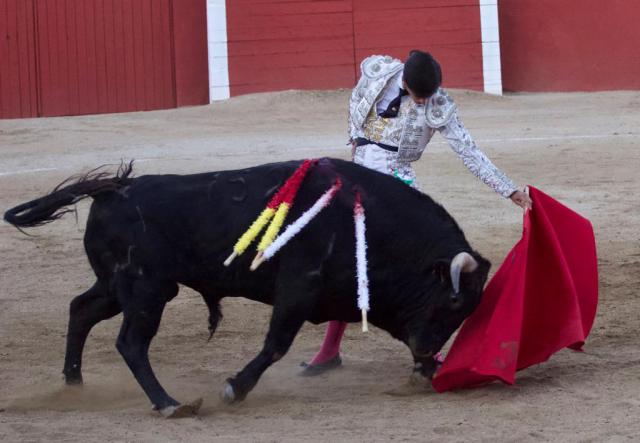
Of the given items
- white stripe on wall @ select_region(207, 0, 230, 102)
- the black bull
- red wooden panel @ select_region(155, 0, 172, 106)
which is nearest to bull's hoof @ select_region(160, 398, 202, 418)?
the black bull

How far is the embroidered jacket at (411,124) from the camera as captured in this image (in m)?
4.31

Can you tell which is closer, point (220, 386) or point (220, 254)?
point (220, 254)

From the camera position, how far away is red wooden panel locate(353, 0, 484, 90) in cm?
1250

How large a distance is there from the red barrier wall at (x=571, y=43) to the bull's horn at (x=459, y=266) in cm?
925

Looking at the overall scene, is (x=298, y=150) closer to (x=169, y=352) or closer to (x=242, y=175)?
(x=169, y=352)

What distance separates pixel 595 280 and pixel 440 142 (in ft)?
18.1

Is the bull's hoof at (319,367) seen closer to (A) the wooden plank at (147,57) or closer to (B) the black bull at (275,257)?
(B) the black bull at (275,257)

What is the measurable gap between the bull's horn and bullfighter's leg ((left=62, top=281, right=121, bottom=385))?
120cm

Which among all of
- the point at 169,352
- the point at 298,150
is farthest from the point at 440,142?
the point at 169,352

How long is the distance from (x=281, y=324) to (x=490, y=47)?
30.1 ft

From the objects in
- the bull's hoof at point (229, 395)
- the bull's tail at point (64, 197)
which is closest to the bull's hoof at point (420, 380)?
the bull's hoof at point (229, 395)

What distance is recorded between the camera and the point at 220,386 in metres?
4.45

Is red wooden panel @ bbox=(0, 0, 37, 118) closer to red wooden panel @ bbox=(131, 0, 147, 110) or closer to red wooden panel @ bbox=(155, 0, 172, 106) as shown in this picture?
red wooden panel @ bbox=(131, 0, 147, 110)

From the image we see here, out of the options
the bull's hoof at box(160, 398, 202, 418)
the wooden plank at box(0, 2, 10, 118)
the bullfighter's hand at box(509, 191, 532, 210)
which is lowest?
the bull's hoof at box(160, 398, 202, 418)
